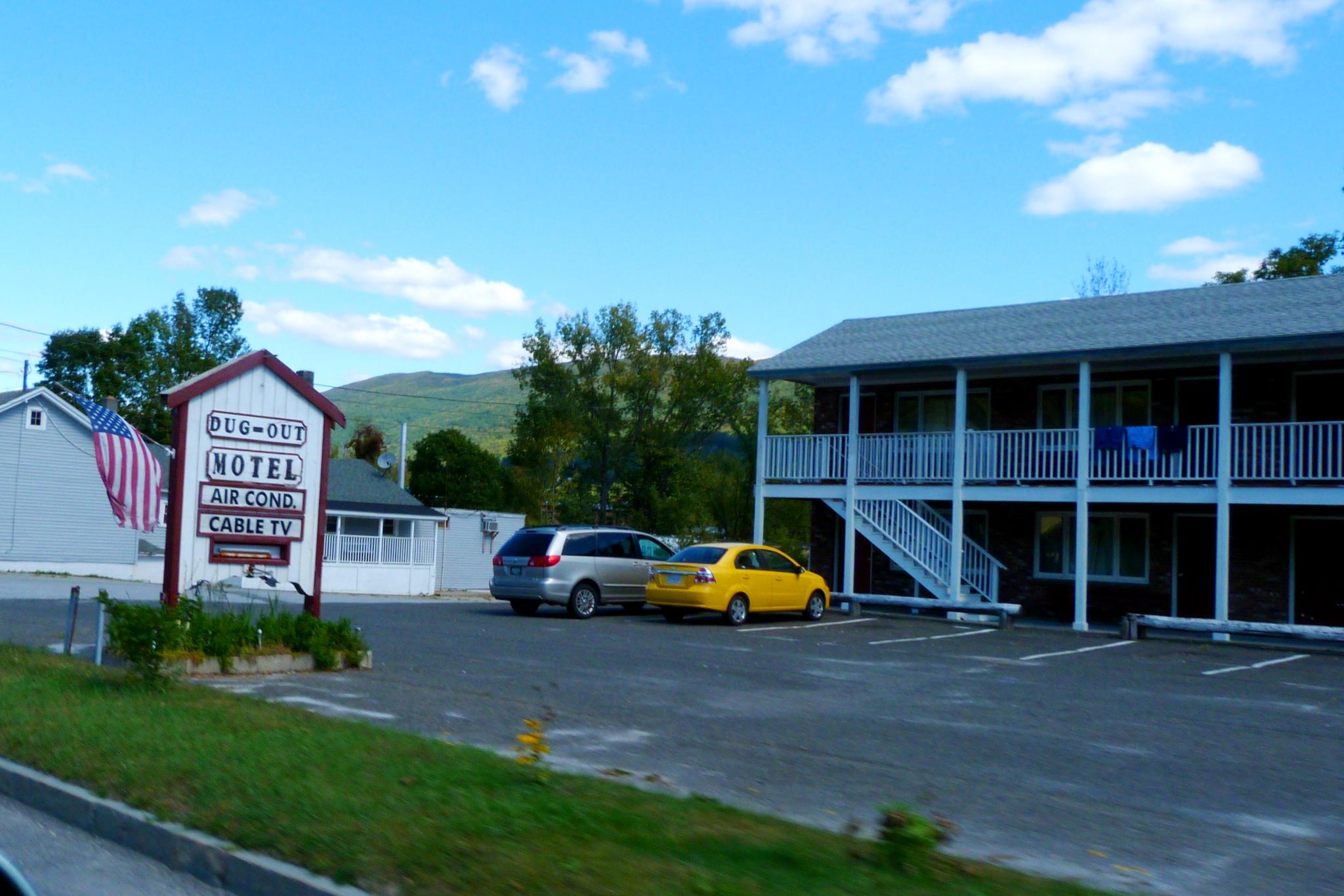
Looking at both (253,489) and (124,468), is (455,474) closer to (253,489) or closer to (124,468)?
(124,468)

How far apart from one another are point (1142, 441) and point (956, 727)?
1428 cm

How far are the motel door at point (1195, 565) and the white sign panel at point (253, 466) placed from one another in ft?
60.8

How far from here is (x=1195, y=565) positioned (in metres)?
25.3

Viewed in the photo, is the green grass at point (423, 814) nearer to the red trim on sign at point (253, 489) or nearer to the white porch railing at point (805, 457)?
the red trim on sign at point (253, 489)

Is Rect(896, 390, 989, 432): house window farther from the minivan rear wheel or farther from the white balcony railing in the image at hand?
the minivan rear wheel

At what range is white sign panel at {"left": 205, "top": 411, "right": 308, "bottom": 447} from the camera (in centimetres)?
1335

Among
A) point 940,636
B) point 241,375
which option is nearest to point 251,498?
point 241,375

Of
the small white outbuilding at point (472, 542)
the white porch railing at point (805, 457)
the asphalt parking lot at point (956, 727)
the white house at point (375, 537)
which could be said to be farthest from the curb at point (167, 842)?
the small white outbuilding at point (472, 542)

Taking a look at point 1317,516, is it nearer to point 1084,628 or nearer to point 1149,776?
point 1084,628

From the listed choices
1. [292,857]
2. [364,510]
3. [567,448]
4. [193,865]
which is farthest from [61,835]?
[567,448]

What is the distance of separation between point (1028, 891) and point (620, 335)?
182 feet

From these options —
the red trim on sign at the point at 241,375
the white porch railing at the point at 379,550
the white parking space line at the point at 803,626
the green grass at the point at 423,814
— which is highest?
the red trim on sign at the point at 241,375

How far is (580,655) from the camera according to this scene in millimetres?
15977

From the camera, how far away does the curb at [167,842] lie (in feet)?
18.7
